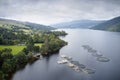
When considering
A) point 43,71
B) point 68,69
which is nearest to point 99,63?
point 68,69

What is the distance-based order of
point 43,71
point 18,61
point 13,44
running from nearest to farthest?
point 43,71 → point 18,61 → point 13,44

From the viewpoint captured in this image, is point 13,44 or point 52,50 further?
point 13,44

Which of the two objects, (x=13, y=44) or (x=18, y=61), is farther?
(x=13, y=44)

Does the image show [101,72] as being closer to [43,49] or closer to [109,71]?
[109,71]

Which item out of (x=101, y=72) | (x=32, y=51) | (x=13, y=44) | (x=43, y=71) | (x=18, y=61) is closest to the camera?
(x=101, y=72)

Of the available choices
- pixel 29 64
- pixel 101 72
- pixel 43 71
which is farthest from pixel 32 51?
pixel 101 72

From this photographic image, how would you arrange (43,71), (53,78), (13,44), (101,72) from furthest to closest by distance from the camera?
(13,44)
(43,71)
(101,72)
(53,78)

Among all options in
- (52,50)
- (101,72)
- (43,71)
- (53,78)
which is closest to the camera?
(53,78)

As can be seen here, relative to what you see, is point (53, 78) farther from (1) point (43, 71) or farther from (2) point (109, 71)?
(2) point (109, 71)

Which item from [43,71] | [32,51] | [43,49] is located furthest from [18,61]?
[43,49]
